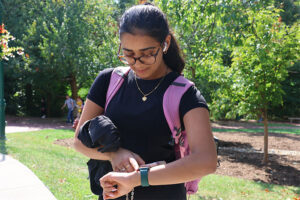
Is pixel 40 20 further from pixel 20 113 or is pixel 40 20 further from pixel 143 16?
pixel 143 16

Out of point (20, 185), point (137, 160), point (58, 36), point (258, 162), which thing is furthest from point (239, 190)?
point (58, 36)

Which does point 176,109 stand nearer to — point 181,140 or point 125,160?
point 181,140

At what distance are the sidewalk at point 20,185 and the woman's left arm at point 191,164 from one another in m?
3.30

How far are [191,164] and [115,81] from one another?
0.65 metres

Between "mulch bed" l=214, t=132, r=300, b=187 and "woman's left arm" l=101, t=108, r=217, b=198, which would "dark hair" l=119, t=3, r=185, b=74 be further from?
"mulch bed" l=214, t=132, r=300, b=187

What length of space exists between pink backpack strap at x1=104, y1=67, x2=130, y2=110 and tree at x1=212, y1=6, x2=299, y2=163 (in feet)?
17.5

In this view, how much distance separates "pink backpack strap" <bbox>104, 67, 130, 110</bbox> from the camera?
1610mm

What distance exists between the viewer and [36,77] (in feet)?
60.2

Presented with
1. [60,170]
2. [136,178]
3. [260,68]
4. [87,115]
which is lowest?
[60,170]

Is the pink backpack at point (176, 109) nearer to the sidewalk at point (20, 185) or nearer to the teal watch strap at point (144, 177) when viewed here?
the teal watch strap at point (144, 177)

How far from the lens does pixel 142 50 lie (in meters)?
1.49

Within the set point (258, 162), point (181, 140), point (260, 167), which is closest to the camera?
point (181, 140)

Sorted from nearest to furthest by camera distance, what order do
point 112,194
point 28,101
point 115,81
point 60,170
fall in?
point 112,194 < point 115,81 < point 60,170 < point 28,101

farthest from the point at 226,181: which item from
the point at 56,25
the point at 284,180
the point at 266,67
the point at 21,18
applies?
the point at 21,18
